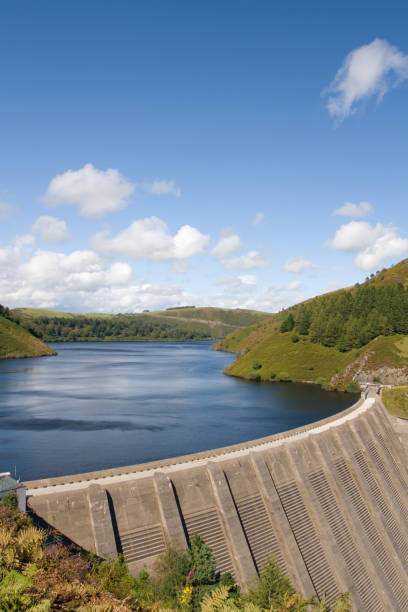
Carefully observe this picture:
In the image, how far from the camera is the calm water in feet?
198

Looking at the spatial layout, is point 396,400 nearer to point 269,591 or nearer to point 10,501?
point 269,591

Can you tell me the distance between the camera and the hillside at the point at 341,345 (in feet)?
385

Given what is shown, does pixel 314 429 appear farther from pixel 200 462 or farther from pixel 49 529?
pixel 49 529

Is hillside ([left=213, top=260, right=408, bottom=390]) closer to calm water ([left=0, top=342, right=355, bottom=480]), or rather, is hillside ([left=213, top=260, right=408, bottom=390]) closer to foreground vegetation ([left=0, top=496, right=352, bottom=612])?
calm water ([left=0, top=342, right=355, bottom=480])

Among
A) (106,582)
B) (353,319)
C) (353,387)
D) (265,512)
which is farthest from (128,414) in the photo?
(353,319)

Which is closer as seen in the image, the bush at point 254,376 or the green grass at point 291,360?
the green grass at point 291,360

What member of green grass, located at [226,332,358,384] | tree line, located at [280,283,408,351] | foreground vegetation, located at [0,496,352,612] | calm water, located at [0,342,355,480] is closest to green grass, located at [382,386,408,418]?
calm water, located at [0,342,355,480]

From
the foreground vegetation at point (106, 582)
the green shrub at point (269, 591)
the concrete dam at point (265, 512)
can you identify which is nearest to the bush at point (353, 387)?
the concrete dam at point (265, 512)

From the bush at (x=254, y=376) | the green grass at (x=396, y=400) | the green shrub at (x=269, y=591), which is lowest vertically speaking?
the green shrub at (x=269, y=591)

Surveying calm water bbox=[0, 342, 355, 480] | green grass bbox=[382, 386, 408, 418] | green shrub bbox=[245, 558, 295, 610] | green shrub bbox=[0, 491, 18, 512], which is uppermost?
green shrub bbox=[0, 491, 18, 512]

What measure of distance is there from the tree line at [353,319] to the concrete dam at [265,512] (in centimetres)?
8791

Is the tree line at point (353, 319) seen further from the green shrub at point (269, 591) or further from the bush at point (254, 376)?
the green shrub at point (269, 591)

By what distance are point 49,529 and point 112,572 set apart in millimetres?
5583

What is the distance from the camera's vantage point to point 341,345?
13550 centimetres
